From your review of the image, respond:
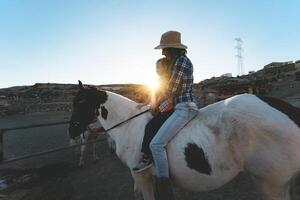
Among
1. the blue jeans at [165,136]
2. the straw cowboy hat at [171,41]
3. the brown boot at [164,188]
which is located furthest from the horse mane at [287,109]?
the brown boot at [164,188]

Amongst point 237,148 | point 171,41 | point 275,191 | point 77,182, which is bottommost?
point 77,182

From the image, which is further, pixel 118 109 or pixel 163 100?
pixel 118 109

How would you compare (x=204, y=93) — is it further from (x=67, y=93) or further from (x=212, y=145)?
(x=67, y=93)

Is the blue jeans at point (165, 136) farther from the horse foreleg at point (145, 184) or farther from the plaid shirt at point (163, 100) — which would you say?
the horse foreleg at point (145, 184)

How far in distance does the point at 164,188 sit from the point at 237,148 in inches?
38.7

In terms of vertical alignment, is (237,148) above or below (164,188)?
above

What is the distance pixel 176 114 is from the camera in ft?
12.9

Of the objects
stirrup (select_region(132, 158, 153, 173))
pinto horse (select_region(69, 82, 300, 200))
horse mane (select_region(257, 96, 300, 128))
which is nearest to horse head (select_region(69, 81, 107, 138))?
pinto horse (select_region(69, 82, 300, 200))

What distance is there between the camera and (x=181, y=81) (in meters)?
4.05

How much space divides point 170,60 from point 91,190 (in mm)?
4008

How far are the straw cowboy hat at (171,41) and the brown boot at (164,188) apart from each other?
1.61 meters

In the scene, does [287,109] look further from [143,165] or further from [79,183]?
[79,183]

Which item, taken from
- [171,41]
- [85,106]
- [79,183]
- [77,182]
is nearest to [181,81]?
[171,41]

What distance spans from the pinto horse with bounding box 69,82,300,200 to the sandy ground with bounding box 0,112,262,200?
4.21 feet
